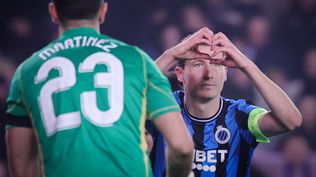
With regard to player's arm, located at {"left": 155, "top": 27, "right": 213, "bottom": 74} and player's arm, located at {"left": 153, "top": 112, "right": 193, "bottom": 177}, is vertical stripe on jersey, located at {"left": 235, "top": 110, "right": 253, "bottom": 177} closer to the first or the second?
player's arm, located at {"left": 155, "top": 27, "right": 213, "bottom": 74}

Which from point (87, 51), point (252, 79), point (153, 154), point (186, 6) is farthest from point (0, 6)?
point (87, 51)

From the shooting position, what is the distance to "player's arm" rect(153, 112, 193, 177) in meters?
2.20

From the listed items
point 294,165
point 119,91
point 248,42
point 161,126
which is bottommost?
point 294,165

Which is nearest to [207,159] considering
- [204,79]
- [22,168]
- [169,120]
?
[204,79]

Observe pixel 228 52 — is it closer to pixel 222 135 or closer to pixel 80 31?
pixel 222 135

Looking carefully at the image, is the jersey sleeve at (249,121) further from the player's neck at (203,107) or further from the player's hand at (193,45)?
the player's hand at (193,45)

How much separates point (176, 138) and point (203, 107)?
148cm

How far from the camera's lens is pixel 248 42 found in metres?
6.54

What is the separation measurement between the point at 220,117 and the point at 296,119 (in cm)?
60

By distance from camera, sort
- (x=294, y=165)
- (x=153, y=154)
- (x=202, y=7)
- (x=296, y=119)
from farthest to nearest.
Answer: (x=202, y=7), (x=294, y=165), (x=153, y=154), (x=296, y=119)

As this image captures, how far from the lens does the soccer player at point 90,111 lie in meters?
2.21

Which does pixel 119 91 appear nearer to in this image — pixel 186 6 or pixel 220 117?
pixel 220 117

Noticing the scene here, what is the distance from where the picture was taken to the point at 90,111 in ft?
7.22

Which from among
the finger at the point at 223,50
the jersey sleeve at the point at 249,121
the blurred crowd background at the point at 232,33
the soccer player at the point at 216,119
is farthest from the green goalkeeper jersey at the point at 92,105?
the blurred crowd background at the point at 232,33
